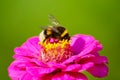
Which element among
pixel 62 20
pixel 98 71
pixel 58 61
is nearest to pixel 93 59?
pixel 98 71

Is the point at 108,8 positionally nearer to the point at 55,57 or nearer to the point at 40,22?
the point at 40,22

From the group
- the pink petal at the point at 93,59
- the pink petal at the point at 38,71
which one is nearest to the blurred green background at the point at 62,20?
the pink petal at the point at 93,59

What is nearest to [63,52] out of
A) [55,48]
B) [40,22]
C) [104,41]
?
[55,48]

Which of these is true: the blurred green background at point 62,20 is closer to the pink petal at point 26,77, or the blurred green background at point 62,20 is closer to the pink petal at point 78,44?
the pink petal at point 78,44

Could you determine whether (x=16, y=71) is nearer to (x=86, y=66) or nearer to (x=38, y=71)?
(x=38, y=71)

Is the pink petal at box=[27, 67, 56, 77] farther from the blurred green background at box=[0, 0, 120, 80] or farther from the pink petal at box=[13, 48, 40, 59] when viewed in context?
the blurred green background at box=[0, 0, 120, 80]

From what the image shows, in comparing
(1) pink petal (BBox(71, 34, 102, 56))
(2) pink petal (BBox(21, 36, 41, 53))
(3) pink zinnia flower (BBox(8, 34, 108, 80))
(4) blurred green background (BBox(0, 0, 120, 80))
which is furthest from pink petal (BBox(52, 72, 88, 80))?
(4) blurred green background (BBox(0, 0, 120, 80))

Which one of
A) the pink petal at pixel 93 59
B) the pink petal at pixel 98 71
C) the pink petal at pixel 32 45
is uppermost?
the pink petal at pixel 32 45
